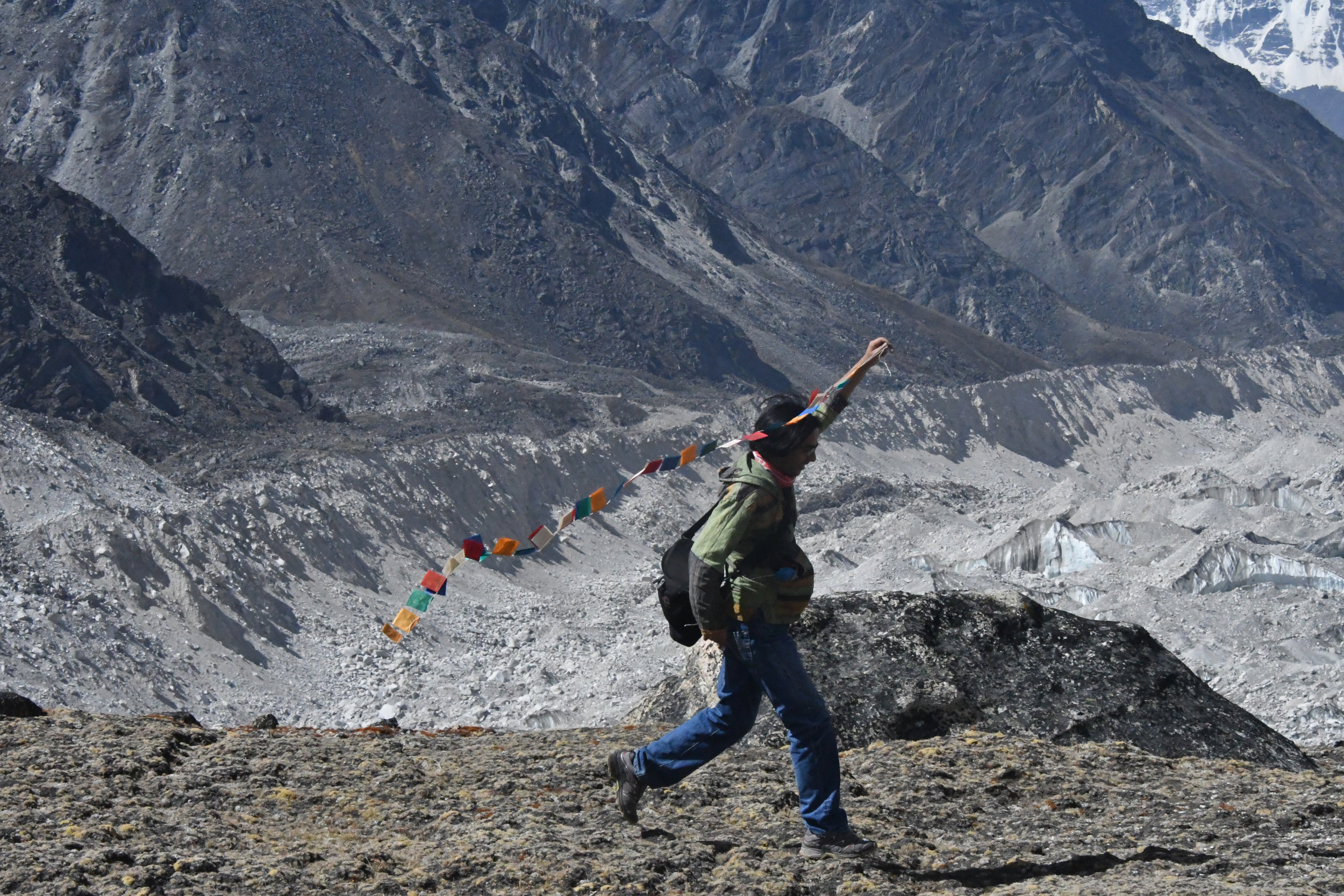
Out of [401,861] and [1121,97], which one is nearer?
[401,861]

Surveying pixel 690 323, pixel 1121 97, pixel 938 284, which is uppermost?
pixel 1121 97

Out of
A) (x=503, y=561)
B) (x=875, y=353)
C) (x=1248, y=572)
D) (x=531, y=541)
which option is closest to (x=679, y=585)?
(x=875, y=353)

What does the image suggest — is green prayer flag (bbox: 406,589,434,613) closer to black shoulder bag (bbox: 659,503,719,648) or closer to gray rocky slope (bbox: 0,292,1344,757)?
black shoulder bag (bbox: 659,503,719,648)

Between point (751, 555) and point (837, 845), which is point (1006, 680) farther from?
point (751, 555)

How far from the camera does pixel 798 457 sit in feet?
14.4

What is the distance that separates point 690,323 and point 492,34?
20.6 m

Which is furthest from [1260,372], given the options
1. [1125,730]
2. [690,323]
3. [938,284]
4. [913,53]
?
[1125,730]

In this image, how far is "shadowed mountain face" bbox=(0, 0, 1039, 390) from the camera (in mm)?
45906

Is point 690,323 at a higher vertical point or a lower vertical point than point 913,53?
lower

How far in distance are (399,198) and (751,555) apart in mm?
47997

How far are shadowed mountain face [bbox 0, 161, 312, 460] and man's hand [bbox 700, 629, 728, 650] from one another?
2443 centimetres

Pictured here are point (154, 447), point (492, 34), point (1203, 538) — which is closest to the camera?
point (1203, 538)

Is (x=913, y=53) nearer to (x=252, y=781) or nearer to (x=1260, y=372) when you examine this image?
(x=1260, y=372)

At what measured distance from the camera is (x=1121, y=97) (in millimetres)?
89625
